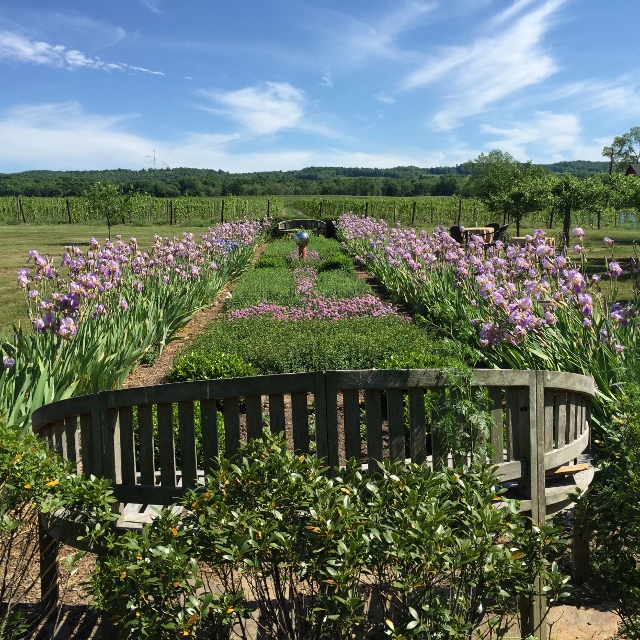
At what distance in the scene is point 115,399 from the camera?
9.04ft

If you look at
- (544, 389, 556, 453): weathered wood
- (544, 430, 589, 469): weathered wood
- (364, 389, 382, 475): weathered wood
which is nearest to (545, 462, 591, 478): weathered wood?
(544, 430, 589, 469): weathered wood

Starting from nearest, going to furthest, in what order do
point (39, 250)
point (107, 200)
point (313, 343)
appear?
point (313, 343) < point (39, 250) < point (107, 200)

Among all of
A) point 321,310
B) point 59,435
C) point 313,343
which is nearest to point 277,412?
point 59,435

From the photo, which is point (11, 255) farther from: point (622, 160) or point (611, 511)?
point (622, 160)

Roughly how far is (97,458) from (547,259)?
14.7 ft

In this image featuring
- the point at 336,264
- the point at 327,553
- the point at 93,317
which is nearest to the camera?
the point at 327,553

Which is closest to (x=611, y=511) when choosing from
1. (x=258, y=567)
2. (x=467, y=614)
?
(x=467, y=614)

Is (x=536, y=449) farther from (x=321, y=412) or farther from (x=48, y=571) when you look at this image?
(x=48, y=571)

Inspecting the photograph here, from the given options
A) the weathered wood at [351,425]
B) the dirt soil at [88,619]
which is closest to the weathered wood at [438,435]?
the weathered wood at [351,425]

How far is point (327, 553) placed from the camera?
1.95m

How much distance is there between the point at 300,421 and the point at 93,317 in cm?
472

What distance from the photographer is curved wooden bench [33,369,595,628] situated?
107 inches

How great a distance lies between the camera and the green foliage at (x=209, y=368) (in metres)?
5.77

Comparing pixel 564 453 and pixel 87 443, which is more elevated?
pixel 87 443
